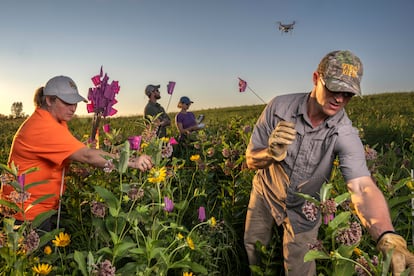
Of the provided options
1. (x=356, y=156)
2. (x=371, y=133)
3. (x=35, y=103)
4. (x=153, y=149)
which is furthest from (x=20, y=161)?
(x=371, y=133)

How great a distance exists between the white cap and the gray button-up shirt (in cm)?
115

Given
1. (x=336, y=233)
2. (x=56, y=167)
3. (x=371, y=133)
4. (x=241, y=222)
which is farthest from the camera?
(x=371, y=133)

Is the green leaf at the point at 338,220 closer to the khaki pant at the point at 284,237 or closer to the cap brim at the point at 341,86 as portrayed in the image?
the cap brim at the point at 341,86

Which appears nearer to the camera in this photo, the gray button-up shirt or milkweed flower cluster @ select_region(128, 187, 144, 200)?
milkweed flower cluster @ select_region(128, 187, 144, 200)

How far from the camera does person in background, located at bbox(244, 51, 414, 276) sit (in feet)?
7.09

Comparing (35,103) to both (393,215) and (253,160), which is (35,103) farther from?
(393,215)

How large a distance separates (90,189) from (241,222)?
3.73 feet

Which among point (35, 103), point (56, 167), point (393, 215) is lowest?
point (393, 215)

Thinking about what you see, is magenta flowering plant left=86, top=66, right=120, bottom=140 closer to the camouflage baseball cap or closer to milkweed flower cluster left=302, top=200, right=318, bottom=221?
the camouflage baseball cap

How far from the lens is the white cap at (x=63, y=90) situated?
110 inches

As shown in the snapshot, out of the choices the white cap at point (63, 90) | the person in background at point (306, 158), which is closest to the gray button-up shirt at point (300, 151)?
the person in background at point (306, 158)

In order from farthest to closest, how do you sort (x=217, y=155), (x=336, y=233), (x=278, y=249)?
(x=217, y=155), (x=278, y=249), (x=336, y=233)

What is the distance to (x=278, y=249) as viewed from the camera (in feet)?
10.1

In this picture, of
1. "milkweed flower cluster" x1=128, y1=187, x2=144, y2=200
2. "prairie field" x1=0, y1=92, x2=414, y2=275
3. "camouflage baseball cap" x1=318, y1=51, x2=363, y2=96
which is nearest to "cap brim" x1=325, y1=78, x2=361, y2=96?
"camouflage baseball cap" x1=318, y1=51, x2=363, y2=96
